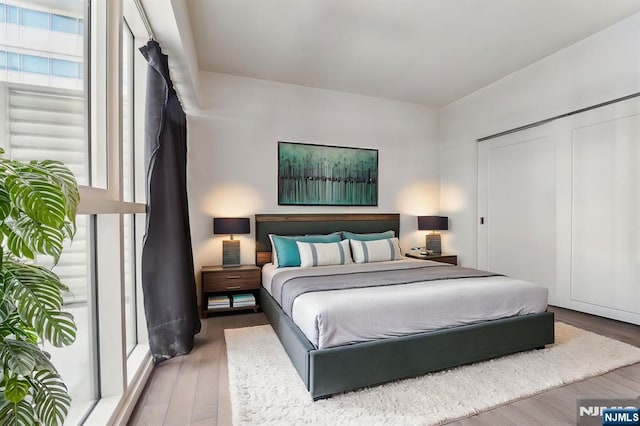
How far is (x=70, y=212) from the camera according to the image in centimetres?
68

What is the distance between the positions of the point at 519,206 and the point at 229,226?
3.72m

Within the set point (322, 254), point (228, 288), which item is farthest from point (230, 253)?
point (322, 254)

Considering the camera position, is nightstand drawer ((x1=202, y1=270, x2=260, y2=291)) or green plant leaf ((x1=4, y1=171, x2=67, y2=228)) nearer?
green plant leaf ((x1=4, y1=171, x2=67, y2=228))

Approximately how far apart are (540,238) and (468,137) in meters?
1.77

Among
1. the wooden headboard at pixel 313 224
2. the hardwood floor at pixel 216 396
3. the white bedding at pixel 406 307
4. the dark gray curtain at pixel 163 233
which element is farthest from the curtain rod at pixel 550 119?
the dark gray curtain at pixel 163 233

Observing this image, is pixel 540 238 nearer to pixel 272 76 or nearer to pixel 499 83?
pixel 499 83

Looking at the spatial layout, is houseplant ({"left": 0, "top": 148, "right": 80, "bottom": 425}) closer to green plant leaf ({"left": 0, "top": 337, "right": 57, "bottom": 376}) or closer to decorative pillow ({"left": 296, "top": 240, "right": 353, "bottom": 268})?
green plant leaf ({"left": 0, "top": 337, "right": 57, "bottom": 376})

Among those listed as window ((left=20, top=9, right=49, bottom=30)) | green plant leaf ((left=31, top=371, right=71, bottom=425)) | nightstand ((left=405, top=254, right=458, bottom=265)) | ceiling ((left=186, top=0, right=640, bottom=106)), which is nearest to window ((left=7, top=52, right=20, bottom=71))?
window ((left=20, top=9, right=49, bottom=30))

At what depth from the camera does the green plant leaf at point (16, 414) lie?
578 millimetres

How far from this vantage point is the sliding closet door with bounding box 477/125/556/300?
11.8 feet

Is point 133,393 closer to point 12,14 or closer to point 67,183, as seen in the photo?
point 67,183

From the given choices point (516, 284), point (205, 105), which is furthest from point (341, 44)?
point (516, 284)

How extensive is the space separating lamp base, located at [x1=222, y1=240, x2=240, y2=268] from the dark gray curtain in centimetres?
110

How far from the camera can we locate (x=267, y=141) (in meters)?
3.98
